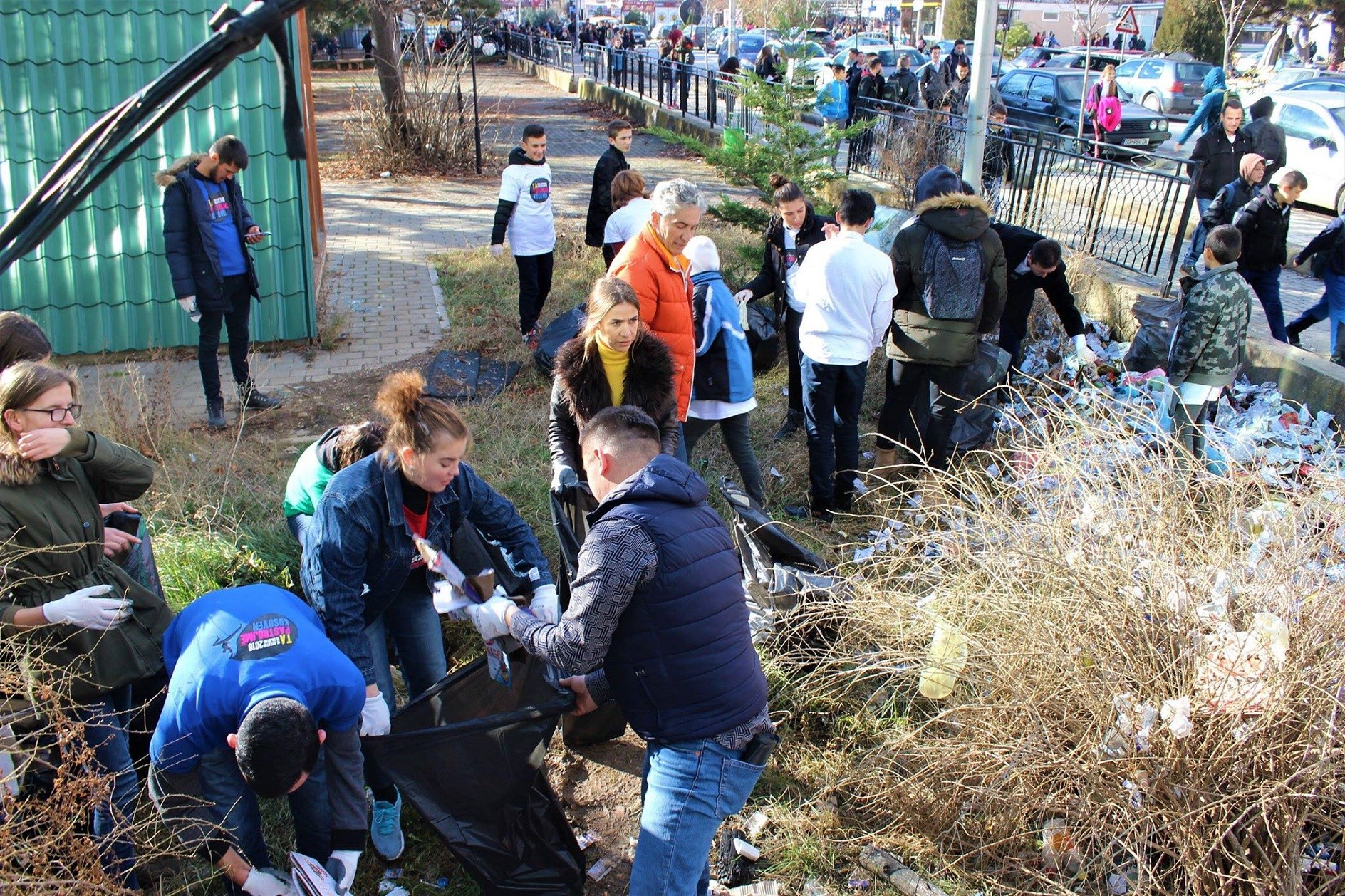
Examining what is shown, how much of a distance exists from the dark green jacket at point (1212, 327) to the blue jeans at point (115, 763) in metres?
5.00

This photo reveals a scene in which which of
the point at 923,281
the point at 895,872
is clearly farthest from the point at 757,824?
the point at 923,281

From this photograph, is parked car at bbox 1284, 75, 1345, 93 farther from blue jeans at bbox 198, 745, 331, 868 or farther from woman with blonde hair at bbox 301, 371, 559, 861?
blue jeans at bbox 198, 745, 331, 868

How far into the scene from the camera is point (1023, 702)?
9.53 ft

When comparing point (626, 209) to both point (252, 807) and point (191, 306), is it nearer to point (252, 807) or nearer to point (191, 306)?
point (191, 306)

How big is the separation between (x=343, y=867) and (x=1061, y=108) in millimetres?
17330

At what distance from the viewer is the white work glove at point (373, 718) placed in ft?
9.93

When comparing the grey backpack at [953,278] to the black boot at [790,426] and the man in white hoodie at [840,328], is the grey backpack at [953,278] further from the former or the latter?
the black boot at [790,426]

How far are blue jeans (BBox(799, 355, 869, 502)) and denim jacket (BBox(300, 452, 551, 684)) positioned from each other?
7.98ft

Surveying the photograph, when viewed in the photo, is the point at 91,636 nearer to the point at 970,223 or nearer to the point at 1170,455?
the point at 1170,455

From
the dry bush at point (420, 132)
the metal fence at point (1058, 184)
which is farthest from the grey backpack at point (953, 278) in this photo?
the dry bush at point (420, 132)

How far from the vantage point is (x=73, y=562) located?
9.62 ft

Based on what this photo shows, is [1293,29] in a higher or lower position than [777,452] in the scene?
higher

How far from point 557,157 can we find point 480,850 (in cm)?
1437

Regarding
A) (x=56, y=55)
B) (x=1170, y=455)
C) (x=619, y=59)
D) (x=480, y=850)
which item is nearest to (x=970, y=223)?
(x=1170, y=455)
